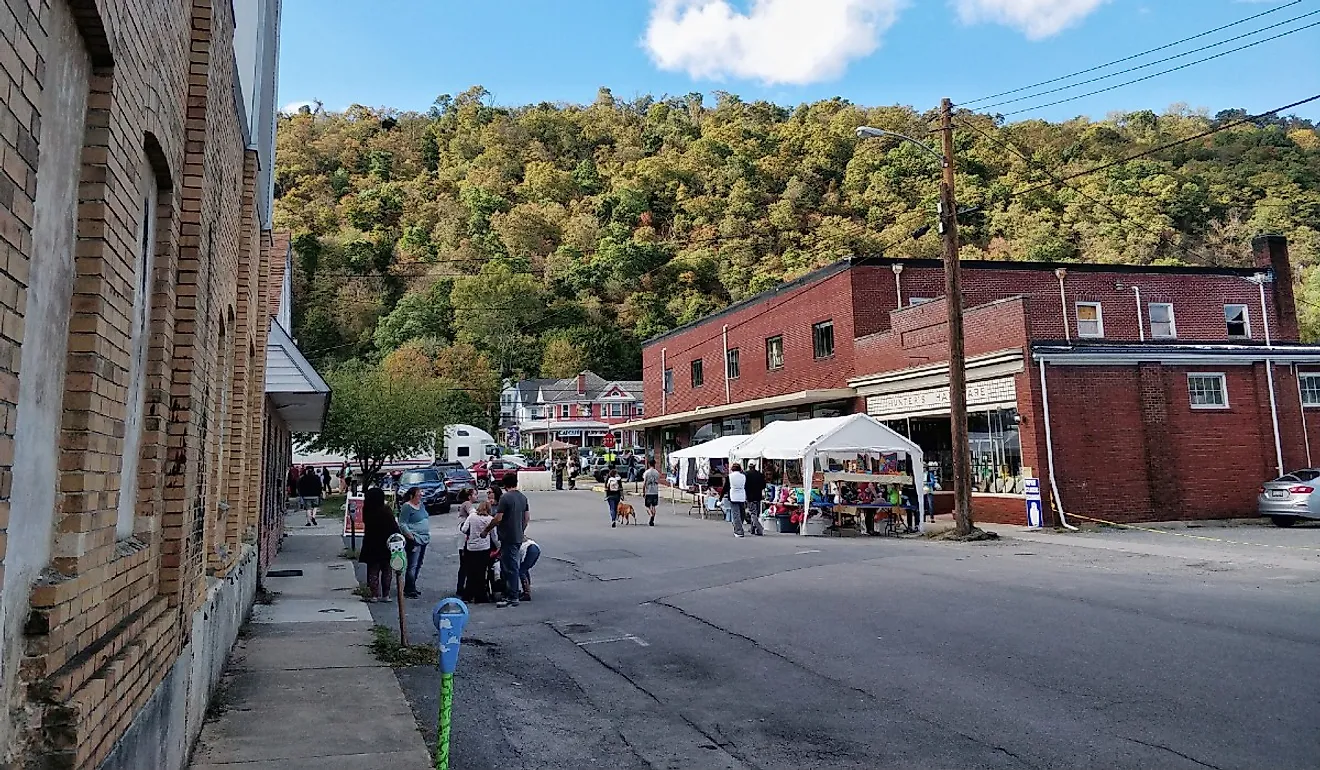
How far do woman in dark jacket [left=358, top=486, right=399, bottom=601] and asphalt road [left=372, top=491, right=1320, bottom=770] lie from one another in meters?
0.82

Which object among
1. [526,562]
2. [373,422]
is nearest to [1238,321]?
[526,562]

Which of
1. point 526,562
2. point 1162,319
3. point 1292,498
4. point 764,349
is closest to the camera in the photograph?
point 526,562

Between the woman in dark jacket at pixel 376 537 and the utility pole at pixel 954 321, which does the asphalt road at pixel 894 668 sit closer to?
the woman in dark jacket at pixel 376 537

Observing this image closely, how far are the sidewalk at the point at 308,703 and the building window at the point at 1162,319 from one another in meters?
27.8

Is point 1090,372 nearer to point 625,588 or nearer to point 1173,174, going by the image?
point 625,588

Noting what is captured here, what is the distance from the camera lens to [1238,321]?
101 feet

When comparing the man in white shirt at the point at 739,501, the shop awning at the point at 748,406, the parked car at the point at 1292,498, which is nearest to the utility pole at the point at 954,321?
the man in white shirt at the point at 739,501

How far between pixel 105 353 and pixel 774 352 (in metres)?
31.2

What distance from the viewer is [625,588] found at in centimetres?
1293

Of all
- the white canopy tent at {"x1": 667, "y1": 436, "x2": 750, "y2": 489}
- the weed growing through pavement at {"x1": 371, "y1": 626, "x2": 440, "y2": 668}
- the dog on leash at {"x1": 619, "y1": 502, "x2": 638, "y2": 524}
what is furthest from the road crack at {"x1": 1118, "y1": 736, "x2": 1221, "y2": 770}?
the white canopy tent at {"x1": 667, "y1": 436, "x2": 750, "y2": 489}

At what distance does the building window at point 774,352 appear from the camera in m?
33.5

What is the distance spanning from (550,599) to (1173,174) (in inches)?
2633

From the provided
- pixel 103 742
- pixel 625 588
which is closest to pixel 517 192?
pixel 625 588

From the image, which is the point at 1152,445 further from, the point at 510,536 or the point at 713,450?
the point at 510,536
